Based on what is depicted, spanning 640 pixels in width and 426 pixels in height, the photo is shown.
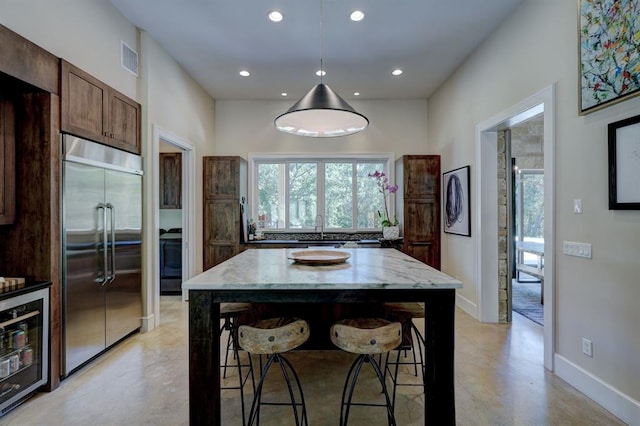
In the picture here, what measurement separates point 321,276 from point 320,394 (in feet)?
3.34

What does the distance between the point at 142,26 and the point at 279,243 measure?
10.8ft

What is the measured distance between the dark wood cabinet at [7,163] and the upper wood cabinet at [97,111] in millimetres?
311

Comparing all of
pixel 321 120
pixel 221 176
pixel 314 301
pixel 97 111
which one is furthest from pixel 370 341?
pixel 221 176

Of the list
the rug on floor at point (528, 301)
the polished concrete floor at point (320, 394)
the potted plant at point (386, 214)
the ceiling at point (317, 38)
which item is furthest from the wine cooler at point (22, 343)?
the rug on floor at point (528, 301)

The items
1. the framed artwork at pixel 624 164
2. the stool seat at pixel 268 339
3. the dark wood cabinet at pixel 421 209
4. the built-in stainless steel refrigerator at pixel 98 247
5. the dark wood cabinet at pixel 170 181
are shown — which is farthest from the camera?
the dark wood cabinet at pixel 170 181

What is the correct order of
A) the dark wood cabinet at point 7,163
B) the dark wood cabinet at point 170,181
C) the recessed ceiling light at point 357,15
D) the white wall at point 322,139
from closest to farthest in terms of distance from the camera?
the dark wood cabinet at point 7,163
the recessed ceiling light at point 357,15
the dark wood cabinet at point 170,181
the white wall at point 322,139

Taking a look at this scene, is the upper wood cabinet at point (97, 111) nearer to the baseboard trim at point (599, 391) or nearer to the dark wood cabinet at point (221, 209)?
the dark wood cabinet at point (221, 209)

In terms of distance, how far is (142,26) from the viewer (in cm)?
353

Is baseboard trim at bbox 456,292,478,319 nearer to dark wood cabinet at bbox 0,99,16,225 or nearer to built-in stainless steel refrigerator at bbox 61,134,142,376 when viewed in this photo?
built-in stainless steel refrigerator at bbox 61,134,142,376

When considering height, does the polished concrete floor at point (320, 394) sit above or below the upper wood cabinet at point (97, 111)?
below

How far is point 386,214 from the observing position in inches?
228

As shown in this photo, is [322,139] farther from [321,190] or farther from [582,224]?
[582,224]

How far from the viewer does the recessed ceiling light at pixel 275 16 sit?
10.6 ft

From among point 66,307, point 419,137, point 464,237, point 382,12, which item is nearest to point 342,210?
point 419,137
